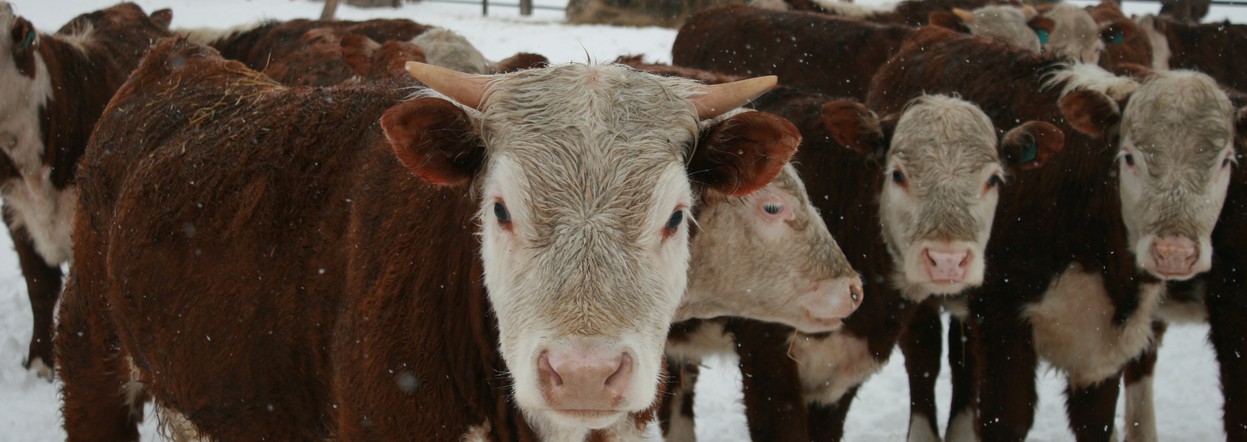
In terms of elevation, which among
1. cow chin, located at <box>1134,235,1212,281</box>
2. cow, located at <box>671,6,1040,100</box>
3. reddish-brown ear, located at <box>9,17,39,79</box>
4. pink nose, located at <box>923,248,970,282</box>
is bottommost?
cow, located at <box>671,6,1040,100</box>

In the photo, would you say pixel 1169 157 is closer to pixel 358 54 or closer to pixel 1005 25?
pixel 358 54

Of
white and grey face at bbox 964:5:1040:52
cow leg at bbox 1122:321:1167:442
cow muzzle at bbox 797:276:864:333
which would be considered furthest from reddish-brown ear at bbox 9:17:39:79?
white and grey face at bbox 964:5:1040:52

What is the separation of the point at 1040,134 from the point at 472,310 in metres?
3.27

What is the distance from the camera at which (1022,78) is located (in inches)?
257

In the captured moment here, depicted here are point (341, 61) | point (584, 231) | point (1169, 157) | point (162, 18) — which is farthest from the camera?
point (162, 18)

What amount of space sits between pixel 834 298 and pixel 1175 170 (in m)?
2.14

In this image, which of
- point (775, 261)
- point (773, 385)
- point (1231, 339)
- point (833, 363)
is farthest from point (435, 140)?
point (1231, 339)

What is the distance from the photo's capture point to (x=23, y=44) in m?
7.35

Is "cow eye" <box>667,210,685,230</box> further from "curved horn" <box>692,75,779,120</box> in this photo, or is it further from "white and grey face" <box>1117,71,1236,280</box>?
"white and grey face" <box>1117,71,1236,280</box>

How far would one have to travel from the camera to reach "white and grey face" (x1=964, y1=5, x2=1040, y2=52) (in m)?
10.5

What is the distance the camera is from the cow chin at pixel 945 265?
187 inches

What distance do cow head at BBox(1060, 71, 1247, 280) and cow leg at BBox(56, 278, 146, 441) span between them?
4468mm

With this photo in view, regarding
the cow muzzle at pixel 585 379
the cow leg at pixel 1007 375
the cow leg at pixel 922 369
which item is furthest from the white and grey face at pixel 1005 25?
the cow muzzle at pixel 585 379

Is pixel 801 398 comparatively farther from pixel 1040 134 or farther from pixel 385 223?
pixel 385 223
